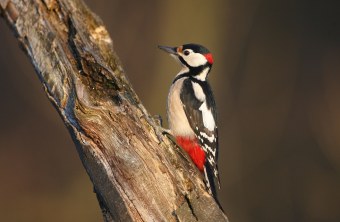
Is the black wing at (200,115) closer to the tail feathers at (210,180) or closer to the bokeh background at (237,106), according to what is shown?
the tail feathers at (210,180)

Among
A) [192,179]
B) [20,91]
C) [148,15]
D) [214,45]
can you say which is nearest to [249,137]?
[214,45]

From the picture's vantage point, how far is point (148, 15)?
6984mm

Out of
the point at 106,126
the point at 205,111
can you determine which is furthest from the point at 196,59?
the point at 106,126

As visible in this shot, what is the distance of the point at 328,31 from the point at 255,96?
108cm

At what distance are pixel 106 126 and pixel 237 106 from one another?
4375mm

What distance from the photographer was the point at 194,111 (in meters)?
3.66

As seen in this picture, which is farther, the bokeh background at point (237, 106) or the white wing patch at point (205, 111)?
the bokeh background at point (237, 106)

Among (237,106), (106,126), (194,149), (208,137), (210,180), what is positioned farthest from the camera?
(237,106)

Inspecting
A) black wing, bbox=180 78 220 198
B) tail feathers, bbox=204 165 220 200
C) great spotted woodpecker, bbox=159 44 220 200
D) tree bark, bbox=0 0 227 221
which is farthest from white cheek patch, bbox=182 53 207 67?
tree bark, bbox=0 0 227 221

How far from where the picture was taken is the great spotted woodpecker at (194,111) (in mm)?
3521

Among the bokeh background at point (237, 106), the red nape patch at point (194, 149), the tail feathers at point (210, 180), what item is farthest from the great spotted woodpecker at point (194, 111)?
the bokeh background at point (237, 106)

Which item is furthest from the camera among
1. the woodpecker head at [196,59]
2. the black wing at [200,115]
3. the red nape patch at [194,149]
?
the woodpecker head at [196,59]

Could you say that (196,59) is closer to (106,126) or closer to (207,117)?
(207,117)

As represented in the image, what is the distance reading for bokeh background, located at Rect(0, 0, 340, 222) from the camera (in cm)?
658
